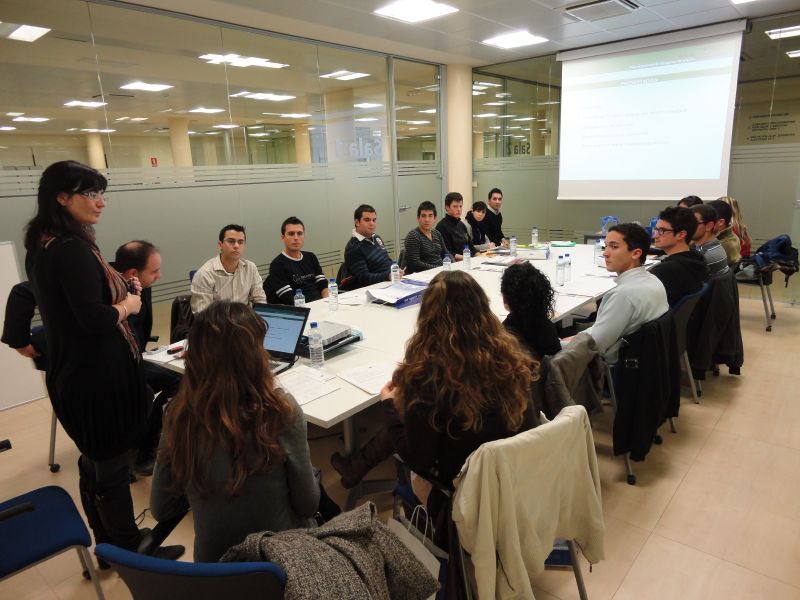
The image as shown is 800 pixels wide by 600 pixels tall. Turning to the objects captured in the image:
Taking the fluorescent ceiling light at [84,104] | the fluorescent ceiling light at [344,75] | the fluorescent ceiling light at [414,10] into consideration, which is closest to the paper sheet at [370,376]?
the fluorescent ceiling light at [84,104]

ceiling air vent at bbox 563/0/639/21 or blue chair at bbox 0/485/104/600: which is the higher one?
ceiling air vent at bbox 563/0/639/21

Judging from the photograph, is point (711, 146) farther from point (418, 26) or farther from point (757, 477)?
point (757, 477)

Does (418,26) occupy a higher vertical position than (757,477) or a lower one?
higher

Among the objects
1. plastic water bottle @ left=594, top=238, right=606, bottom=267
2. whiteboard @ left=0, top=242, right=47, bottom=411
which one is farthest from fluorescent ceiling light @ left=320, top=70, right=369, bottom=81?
whiteboard @ left=0, top=242, right=47, bottom=411

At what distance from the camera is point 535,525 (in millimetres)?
1468

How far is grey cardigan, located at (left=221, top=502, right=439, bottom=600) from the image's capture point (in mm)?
983

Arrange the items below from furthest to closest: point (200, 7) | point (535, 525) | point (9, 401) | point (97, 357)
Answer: point (200, 7), point (9, 401), point (97, 357), point (535, 525)

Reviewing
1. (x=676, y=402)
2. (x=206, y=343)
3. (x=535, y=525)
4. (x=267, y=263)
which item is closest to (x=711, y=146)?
(x=676, y=402)

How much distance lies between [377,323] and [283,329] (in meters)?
0.71

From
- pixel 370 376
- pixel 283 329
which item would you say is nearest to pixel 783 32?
pixel 370 376

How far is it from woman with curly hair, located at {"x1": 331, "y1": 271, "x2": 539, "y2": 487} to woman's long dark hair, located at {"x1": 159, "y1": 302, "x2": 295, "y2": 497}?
0.45 m

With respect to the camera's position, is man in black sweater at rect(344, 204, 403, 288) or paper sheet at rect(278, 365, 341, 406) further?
man in black sweater at rect(344, 204, 403, 288)

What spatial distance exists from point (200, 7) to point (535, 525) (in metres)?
4.91

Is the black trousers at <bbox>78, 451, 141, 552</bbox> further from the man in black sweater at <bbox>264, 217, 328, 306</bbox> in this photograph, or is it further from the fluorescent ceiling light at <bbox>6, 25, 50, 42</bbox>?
the fluorescent ceiling light at <bbox>6, 25, 50, 42</bbox>
